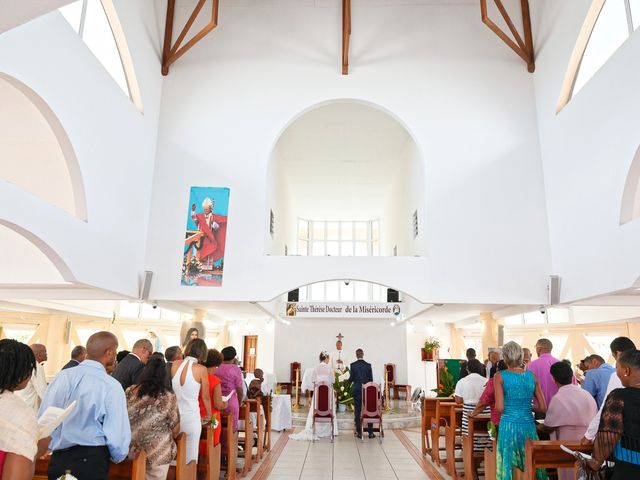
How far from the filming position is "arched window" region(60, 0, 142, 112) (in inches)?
251

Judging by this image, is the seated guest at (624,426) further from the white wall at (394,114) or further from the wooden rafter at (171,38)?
the wooden rafter at (171,38)

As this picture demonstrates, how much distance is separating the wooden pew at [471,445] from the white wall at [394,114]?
108 inches

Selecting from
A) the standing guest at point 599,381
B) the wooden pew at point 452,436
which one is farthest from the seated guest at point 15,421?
the wooden pew at point 452,436

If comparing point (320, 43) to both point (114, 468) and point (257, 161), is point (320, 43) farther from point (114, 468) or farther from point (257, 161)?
point (114, 468)

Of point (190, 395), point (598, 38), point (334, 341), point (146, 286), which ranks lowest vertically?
point (190, 395)

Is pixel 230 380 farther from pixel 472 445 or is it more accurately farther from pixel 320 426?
pixel 320 426

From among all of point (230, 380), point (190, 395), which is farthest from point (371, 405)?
point (190, 395)

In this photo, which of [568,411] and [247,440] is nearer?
[568,411]

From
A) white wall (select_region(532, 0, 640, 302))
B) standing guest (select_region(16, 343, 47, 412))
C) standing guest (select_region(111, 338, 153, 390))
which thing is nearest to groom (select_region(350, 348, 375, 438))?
white wall (select_region(532, 0, 640, 302))

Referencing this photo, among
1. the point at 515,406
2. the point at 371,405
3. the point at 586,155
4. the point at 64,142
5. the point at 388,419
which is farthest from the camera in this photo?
the point at 388,419

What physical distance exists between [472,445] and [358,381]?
3.24 metres

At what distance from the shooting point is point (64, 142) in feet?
19.8

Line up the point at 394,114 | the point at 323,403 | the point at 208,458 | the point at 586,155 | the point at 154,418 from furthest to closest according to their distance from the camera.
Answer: the point at 394,114 → the point at 323,403 → the point at 586,155 → the point at 208,458 → the point at 154,418

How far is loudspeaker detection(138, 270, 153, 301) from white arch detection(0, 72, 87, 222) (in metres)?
1.93
